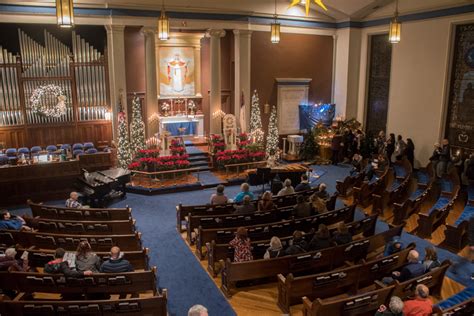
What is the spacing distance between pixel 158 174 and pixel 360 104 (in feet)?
31.2

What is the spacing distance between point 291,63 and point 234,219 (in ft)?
35.6

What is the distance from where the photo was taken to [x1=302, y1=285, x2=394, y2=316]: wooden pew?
5.43 m

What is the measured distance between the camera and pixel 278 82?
57.3ft

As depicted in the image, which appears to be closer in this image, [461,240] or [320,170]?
[461,240]

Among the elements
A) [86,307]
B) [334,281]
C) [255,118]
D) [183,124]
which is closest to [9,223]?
[86,307]

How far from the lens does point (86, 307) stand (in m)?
5.30

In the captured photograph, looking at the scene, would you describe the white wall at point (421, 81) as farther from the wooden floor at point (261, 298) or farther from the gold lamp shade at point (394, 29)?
the wooden floor at point (261, 298)

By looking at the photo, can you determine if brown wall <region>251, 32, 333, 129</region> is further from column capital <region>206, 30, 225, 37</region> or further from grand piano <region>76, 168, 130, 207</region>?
grand piano <region>76, 168, 130, 207</region>

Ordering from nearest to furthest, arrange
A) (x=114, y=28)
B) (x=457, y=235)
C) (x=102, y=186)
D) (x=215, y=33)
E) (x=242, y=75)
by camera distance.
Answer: (x=457, y=235) → (x=102, y=186) → (x=114, y=28) → (x=215, y=33) → (x=242, y=75)

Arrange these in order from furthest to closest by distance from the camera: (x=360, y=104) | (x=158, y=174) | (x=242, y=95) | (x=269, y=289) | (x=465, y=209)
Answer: (x=360, y=104), (x=242, y=95), (x=158, y=174), (x=465, y=209), (x=269, y=289)

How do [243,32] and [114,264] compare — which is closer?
[114,264]

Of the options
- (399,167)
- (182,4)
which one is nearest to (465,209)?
(399,167)

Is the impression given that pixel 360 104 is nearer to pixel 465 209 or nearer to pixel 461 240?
pixel 465 209

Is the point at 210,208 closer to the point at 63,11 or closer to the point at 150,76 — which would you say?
the point at 63,11
